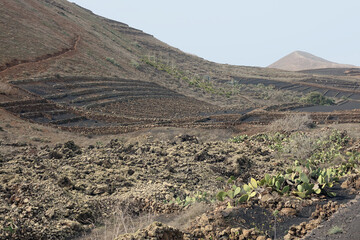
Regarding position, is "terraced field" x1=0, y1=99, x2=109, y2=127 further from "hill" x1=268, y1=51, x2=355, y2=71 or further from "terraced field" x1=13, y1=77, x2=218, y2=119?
"hill" x1=268, y1=51, x2=355, y2=71

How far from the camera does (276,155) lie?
14531 mm

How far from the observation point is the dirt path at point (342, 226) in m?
5.44

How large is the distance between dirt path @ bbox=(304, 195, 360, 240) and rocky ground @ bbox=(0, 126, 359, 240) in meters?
0.23

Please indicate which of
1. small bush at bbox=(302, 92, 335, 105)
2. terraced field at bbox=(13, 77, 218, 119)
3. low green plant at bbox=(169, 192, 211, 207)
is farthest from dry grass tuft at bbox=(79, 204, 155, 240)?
small bush at bbox=(302, 92, 335, 105)

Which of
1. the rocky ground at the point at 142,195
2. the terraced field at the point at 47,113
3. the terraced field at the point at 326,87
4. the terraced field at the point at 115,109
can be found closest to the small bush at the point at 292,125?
the terraced field at the point at 115,109

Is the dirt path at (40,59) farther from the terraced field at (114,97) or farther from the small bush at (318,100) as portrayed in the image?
the small bush at (318,100)

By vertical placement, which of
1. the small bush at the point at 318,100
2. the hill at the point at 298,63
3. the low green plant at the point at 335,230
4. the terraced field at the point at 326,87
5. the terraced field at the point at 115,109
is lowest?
the terraced field at the point at 115,109

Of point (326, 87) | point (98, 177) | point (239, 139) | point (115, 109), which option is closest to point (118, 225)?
point (98, 177)

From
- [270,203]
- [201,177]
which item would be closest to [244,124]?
[201,177]

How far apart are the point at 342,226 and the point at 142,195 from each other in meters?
4.84

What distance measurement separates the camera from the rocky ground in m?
6.36

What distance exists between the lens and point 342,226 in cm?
574

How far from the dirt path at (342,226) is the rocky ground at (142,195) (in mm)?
231

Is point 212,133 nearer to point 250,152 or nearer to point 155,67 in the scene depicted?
point 250,152
